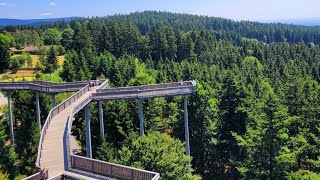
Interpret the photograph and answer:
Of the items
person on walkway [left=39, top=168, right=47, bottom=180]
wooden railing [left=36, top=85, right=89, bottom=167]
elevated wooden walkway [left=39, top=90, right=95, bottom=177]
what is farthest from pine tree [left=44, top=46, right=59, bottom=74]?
person on walkway [left=39, top=168, right=47, bottom=180]

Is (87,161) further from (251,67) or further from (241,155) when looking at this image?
(251,67)

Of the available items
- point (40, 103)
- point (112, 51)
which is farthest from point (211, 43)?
point (40, 103)

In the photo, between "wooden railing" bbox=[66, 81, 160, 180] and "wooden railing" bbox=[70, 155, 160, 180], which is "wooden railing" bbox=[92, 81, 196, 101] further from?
"wooden railing" bbox=[70, 155, 160, 180]

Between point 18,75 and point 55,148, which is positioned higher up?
point 55,148

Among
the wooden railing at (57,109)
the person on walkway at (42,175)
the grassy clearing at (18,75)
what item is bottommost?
the grassy clearing at (18,75)

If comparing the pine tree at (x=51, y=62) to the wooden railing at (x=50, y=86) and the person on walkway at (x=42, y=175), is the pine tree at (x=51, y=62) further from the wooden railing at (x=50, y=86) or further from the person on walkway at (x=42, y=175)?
the person on walkway at (x=42, y=175)

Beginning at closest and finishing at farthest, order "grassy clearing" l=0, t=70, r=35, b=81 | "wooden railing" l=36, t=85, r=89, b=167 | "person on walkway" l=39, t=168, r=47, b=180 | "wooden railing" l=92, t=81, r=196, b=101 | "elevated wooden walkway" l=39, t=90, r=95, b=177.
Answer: "person on walkway" l=39, t=168, r=47, b=180 → "elevated wooden walkway" l=39, t=90, r=95, b=177 → "wooden railing" l=36, t=85, r=89, b=167 → "wooden railing" l=92, t=81, r=196, b=101 → "grassy clearing" l=0, t=70, r=35, b=81

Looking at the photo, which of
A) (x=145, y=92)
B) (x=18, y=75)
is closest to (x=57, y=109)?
(x=145, y=92)

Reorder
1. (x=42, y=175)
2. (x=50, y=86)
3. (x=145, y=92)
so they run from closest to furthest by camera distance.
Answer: (x=42, y=175)
(x=145, y=92)
(x=50, y=86)

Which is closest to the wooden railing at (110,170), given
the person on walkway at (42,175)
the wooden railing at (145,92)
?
the person on walkway at (42,175)

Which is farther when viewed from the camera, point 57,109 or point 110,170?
point 57,109

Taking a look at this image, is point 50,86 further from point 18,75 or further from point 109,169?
point 18,75

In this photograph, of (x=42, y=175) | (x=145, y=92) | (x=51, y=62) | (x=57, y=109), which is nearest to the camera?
(x=42, y=175)
